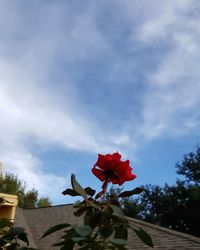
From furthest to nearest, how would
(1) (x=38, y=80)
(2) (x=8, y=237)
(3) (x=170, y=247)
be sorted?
(1) (x=38, y=80)
(3) (x=170, y=247)
(2) (x=8, y=237)

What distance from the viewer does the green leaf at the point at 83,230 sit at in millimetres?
1327

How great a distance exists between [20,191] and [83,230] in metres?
25.2

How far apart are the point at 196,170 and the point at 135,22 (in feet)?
65.5

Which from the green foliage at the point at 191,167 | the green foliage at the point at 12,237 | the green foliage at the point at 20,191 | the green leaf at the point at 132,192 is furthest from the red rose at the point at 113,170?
the green foliage at the point at 191,167

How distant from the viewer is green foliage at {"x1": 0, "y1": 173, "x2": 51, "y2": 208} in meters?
24.5

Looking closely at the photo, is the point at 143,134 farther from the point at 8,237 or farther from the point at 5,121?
the point at 8,237

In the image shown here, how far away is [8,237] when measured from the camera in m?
1.76

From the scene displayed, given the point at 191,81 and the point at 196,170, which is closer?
the point at 191,81

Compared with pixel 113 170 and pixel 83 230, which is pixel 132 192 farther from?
pixel 83 230

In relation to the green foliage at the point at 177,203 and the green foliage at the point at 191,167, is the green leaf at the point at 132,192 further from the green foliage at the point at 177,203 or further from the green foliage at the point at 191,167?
the green foliage at the point at 191,167

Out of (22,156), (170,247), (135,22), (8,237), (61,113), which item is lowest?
(8,237)

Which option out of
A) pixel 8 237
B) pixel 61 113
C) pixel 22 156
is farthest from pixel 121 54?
pixel 8 237

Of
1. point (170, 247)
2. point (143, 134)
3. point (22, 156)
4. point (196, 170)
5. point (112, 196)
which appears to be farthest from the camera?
point (196, 170)

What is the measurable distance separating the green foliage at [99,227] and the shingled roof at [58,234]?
648 centimetres
